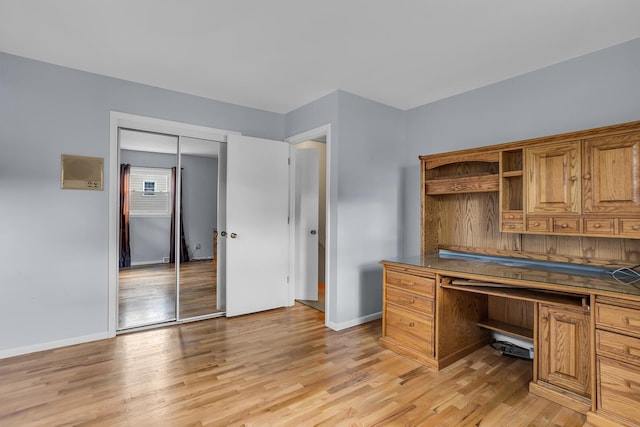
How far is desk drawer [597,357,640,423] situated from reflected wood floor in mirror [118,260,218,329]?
3.35 metres

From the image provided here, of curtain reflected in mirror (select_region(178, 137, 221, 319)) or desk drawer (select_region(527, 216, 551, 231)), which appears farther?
curtain reflected in mirror (select_region(178, 137, 221, 319))

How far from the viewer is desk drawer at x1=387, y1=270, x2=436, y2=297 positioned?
2.55 m

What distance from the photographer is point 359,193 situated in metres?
3.47

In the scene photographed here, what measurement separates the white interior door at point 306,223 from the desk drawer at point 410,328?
1600 millimetres

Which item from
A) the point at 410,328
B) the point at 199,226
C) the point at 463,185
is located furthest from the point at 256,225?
the point at 463,185

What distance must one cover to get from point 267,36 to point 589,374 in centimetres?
300

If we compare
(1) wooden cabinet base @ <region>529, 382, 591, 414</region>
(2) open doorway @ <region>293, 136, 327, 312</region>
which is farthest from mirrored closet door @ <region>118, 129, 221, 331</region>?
(1) wooden cabinet base @ <region>529, 382, 591, 414</region>

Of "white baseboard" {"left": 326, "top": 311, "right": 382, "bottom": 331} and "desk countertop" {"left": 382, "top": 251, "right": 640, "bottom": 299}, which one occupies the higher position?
"desk countertop" {"left": 382, "top": 251, "right": 640, "bottom": 299}

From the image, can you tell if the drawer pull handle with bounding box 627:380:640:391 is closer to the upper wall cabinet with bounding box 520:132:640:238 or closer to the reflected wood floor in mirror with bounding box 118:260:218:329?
the upper wall cabinet with bounding box 520:132:640:238

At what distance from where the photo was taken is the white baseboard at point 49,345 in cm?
260

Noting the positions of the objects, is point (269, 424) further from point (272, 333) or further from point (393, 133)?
point (393, 133)

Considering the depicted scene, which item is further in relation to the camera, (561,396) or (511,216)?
(511,216)

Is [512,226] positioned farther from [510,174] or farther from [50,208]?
[50,208]

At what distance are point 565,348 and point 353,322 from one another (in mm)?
1843
